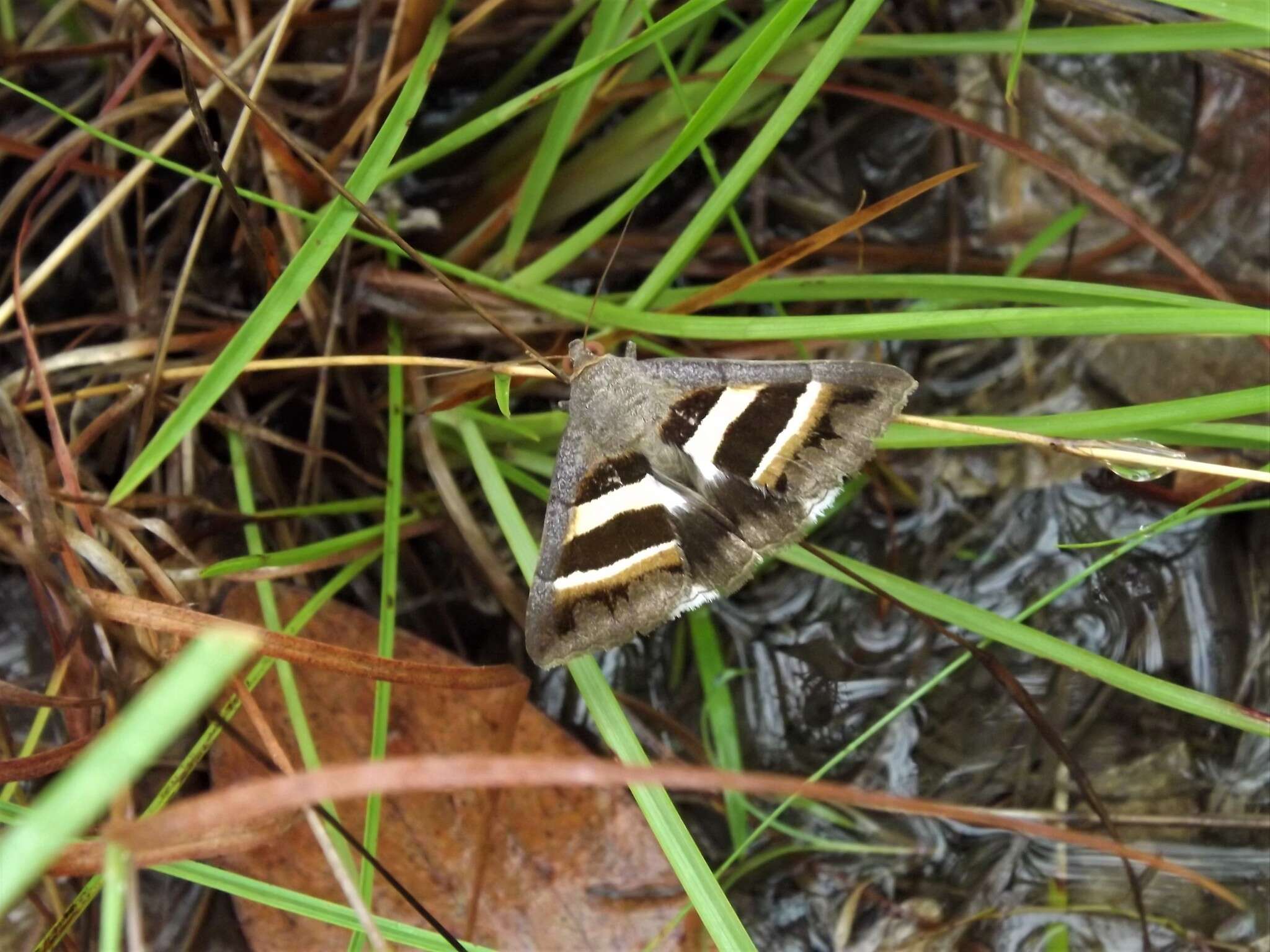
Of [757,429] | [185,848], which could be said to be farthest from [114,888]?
[757,429]

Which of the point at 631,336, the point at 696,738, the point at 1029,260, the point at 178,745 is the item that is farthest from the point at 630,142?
the point at 178,745

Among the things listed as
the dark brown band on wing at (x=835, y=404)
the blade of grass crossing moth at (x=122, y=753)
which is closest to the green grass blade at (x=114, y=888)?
the blade of grass crossing moth at (x=122, y=753)

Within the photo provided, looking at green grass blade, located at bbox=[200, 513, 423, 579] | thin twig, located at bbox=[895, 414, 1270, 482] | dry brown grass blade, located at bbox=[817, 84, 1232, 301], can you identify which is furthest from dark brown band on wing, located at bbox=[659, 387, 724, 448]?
dry brown grass blade, located at bbox=[817, 84, 1232, 301]

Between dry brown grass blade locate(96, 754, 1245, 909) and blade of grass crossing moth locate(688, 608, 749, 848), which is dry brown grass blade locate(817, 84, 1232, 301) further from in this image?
dry brown grass blade locate(96, 754, 1245, 909)

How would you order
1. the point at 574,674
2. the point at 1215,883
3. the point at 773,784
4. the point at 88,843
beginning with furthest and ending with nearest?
the point at 1215,883
the point at 574,674
the point at 88,843
the point at 773,784

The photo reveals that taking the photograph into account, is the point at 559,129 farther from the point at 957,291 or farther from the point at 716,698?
the point at 716,698

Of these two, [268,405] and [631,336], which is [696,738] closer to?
[631,336]

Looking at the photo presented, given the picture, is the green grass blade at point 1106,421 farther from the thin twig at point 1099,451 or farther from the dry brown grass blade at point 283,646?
the dry brown grass blade at point 283,646
